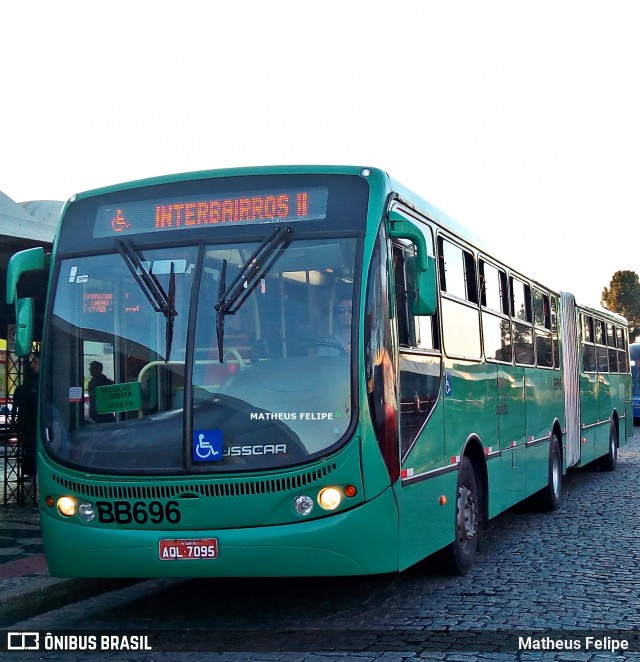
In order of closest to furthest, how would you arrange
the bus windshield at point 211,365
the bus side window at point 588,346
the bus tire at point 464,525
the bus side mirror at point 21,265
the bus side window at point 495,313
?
the bus windshield at point 211,365 → the bus side mirror at point 21,265 → the bus tire at point 464,525 → the bus side window at point 495,313 → the bus side window at point 588,346

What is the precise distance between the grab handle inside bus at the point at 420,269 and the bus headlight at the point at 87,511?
8.38ft

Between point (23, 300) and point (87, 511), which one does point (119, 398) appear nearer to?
point (87, 511)

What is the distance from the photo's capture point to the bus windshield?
680cm

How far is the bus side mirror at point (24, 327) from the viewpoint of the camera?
757 cm

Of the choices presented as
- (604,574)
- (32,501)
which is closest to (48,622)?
(604,574)

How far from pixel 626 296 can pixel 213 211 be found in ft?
362

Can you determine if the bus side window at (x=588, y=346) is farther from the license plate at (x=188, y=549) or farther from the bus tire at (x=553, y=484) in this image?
the license plate at (x=188, y=549)

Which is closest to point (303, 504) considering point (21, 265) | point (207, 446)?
point (207, 446)

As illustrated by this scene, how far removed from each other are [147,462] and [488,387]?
4114 mm

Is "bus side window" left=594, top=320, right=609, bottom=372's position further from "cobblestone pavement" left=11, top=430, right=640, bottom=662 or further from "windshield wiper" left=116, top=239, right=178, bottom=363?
"windshield wiper" left=116, top=239, right=178, bottom=363

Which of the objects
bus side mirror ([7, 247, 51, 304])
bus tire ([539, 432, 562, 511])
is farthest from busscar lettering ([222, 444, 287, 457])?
bus tire ([539, 432, 562, 511])

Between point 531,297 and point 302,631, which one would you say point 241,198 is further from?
point 531,297

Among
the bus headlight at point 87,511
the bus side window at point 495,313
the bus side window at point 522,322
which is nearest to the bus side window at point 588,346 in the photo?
the bus side window at point 522,322

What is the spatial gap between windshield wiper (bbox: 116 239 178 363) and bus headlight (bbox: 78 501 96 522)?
3.64 ft
